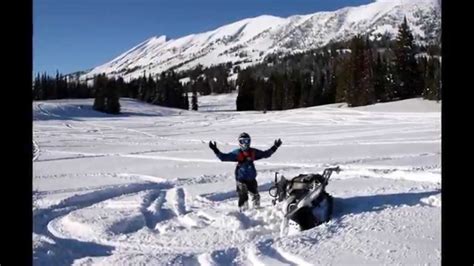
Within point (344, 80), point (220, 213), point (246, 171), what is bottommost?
point (220, 213)

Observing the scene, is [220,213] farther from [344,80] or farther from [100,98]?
[100,98]

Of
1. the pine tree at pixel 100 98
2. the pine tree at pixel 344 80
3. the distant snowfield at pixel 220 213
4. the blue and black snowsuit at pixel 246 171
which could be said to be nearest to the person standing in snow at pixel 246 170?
the blue and black snowsuit at pixel 246 171

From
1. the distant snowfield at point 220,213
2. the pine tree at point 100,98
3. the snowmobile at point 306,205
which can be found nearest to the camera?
the distant snowfield at point 220,213

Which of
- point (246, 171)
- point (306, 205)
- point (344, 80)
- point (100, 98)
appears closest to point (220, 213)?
point (246, 171)

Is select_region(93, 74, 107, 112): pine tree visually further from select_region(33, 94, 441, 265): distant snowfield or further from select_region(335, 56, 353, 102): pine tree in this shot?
select_region(33, 94, 441, 265): distant snowfield

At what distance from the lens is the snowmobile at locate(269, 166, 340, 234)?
635 centimetres

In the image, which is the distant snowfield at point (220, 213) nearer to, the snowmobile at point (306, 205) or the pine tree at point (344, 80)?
the snowmobile at point (306, 205)

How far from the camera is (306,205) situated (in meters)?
6.41

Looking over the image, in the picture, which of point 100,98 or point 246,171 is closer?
point 246,171

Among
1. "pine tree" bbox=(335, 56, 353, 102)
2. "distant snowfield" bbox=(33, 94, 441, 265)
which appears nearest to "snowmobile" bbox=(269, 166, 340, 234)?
"distant snowfield" bbox=(33, 94, 441, 265)

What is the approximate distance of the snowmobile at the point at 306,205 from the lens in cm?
635
